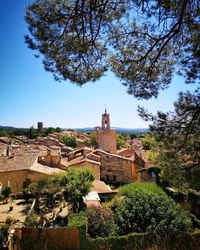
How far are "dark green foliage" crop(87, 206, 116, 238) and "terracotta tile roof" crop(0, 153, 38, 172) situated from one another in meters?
13.6

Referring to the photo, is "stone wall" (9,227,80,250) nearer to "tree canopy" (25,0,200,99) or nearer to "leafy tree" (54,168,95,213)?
"leafy tree" (54,168,95,213)

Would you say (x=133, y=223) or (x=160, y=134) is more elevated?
(x=160, y=134)

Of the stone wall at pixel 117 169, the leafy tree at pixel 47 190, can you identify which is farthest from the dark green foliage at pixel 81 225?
the stone wall at pixel 117 169

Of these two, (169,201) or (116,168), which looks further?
(116,168)

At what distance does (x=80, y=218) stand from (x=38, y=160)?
18834 millimetres

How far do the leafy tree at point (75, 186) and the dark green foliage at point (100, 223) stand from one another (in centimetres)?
369

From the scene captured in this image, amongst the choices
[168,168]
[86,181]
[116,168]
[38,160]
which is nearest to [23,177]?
[38,160]

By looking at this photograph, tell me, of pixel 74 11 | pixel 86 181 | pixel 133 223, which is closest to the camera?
pixel 74 11

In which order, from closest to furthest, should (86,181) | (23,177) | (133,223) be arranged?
(133,223) → (86,181) → (23,177)

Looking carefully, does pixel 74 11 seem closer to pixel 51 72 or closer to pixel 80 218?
pixel 51 72

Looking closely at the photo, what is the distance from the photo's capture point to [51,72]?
8703 mm

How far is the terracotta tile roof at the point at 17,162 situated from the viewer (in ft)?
92.0

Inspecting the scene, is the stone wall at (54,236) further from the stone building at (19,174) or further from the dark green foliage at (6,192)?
the stone building at (19,174)

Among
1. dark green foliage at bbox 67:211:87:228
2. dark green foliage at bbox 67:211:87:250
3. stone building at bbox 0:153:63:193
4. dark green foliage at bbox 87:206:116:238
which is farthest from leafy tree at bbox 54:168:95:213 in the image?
stone building at bbox 0:153:63:193
